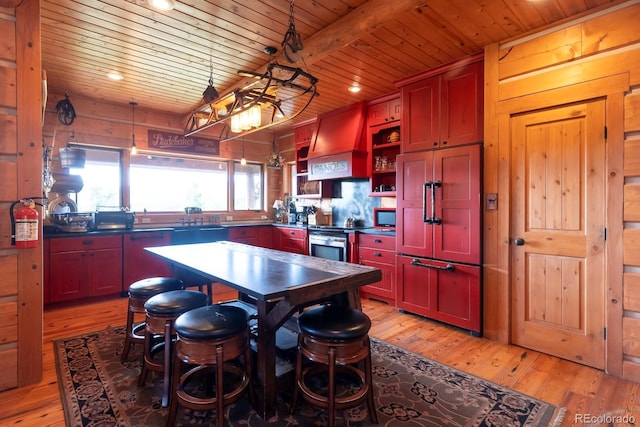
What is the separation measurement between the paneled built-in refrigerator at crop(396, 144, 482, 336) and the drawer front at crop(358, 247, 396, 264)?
22cm

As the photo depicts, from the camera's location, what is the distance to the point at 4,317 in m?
2.14

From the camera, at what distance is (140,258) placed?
14.4 feet

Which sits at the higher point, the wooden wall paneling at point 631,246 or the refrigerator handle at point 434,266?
the wooden wall paneling at point 631,246

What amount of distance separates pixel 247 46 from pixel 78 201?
3.46 meters

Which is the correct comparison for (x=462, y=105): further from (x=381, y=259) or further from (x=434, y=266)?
(x=381, y=259)

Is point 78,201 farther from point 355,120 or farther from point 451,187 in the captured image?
point 451,187

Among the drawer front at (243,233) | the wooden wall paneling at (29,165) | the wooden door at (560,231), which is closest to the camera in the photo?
the wooden wall paneling at (29,165)

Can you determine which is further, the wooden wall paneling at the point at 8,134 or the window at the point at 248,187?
the window at the point at 248,187

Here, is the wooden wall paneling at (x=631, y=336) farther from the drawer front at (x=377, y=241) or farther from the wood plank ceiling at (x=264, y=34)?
the wood plank ceiling at (x=264, y=34)

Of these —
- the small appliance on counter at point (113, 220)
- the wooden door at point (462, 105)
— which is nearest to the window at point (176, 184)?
the small appliance on counter at point (113, 220)

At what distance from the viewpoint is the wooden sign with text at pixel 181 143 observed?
5.14 meters

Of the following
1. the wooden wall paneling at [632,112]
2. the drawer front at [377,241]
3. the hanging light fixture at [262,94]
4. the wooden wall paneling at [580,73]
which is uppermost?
the wooden wall paneling at [580,73]

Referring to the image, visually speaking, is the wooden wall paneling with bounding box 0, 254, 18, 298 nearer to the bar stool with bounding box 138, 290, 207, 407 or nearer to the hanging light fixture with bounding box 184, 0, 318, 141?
the bar stool with bounding box 138, 290, 207, 407

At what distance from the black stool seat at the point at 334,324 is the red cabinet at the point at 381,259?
212 cm
